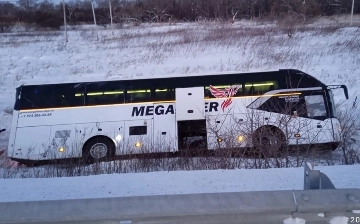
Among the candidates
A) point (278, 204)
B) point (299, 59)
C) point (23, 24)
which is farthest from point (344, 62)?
point (23, 24)

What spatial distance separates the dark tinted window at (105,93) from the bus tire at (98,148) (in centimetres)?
121

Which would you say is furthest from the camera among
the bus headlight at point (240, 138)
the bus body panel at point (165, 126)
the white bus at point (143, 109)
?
the bus body panel at point (165, 126)

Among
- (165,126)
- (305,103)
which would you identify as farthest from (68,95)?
(305,103)

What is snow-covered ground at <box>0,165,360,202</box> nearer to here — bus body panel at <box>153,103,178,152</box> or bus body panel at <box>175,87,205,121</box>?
bus body panel at <box>175,87,205,121</box>

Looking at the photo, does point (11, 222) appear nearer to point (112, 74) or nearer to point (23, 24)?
point (112, 74)

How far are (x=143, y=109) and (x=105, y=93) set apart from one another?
1390 millimetres

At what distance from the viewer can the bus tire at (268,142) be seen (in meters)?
9.34

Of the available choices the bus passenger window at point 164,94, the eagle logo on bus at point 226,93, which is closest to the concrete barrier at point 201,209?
the eagle logo on bus at point 226,93

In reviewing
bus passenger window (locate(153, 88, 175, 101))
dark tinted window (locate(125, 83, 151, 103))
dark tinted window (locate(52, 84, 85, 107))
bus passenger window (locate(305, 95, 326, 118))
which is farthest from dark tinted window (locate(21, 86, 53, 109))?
bus passenger window (locate(305, 95, 326, 118))

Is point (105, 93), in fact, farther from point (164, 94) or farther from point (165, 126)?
point (165, 126)

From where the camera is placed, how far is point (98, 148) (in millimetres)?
15461

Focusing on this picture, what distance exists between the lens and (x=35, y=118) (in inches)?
611

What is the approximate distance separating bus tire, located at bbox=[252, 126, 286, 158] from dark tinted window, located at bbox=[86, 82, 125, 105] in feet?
20.2

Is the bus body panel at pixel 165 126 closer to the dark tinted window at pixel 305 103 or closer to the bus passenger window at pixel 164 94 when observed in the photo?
the bus passenger window at pixel 164 94
